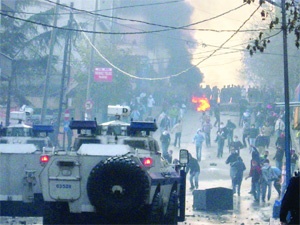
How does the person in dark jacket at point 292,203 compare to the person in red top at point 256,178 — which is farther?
the person in red top at point 256,178

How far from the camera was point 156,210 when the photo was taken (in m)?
15.0

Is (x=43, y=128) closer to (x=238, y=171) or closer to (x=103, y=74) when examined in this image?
(x=238, y=171)

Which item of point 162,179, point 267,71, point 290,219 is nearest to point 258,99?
point 267,71

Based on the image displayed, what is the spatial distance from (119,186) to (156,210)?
848mm

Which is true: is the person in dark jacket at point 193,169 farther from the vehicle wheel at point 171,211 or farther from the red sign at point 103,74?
the red sign at point 103,74

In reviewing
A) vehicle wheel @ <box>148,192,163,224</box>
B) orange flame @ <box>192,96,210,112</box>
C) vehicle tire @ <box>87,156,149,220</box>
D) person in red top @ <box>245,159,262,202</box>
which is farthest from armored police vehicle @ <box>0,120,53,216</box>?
orange flame @ <box>192,96,210,112</box>

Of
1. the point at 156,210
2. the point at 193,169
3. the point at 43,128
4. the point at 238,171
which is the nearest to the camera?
the point at 156,210

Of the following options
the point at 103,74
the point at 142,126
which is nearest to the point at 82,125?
the point at 142,126

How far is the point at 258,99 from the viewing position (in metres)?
63.2

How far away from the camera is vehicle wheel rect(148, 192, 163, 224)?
49.1ft

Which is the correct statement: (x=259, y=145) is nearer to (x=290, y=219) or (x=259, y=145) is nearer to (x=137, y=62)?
(x=137, y=62)

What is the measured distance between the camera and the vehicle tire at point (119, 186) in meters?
14.5

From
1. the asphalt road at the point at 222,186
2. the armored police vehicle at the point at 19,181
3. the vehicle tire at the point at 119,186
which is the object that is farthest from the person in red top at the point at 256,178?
the vehicle tire at the point at 119,186

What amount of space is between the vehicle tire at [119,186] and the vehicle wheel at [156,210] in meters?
0.34
